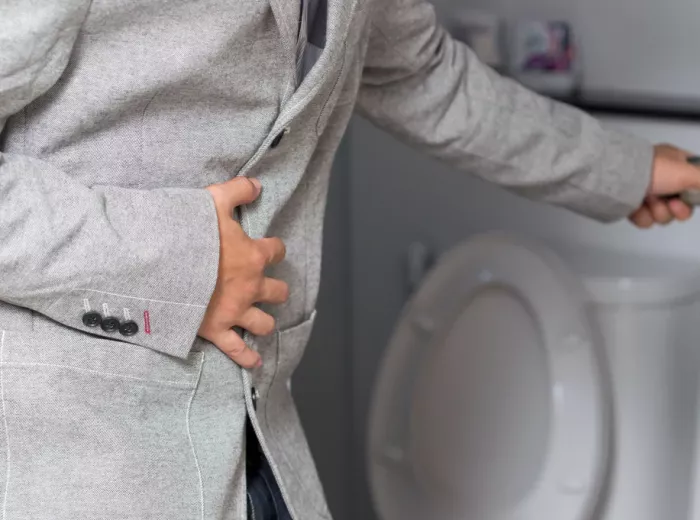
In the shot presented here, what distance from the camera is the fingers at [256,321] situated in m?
0.81

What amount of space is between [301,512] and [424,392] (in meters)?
0.49

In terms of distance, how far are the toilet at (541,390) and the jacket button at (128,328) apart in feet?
1.90

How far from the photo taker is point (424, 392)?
4.46ft

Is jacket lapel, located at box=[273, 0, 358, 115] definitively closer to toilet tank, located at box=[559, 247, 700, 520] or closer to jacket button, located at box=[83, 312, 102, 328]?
jacket button, located at box=[83, 312, 102, 328]

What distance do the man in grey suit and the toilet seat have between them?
0.40m

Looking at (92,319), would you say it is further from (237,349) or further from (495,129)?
(495,129)

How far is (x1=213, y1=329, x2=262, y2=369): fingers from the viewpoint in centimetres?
80

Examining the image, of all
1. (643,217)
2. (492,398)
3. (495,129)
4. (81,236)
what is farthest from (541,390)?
(81,236)

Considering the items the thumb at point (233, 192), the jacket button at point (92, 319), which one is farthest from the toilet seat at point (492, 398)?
the jacket button at point (92, 319)

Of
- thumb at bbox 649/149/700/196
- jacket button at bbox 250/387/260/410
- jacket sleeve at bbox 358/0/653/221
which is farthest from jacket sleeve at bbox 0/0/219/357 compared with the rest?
thumb at bbox 649/149/700/196

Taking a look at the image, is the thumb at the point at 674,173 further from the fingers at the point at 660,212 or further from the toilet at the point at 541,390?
the toilet at the point at 541,390

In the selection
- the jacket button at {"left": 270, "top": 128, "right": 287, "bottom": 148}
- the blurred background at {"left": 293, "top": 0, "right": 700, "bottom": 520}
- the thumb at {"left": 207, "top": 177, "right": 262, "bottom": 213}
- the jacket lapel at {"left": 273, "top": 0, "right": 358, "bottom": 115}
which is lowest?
the blurred background at {"left": 293, "top": 0, "right": 700, "bottom": 520}

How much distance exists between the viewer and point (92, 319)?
74 cm

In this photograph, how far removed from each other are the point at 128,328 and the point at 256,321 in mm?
110
